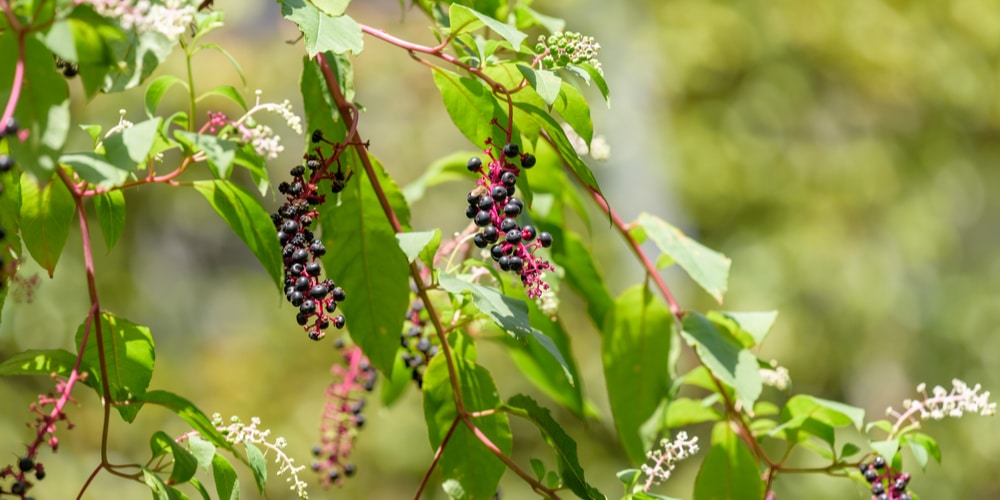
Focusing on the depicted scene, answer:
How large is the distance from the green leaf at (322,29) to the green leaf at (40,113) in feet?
0.69

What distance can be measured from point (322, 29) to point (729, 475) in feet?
2.21

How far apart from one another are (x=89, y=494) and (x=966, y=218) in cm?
440

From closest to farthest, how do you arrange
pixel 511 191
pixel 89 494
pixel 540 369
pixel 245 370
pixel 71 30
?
pixel 71 30 < pixel 511 191 < pixel 540 369 < pixel 89 494 < pixel 245 370

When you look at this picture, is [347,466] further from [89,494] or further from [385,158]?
[385,158]

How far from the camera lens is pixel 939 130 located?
563 cm

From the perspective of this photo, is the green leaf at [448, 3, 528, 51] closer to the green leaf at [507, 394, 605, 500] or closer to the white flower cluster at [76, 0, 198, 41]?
the white flower cluster at [76, 0, 198, 41]

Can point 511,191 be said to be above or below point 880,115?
below

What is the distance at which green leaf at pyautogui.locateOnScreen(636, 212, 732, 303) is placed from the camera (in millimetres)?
1169

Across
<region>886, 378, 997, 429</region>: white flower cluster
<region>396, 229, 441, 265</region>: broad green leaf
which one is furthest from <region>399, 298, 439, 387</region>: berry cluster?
<region>886, 378, 997, 429</region>: white flower cluster

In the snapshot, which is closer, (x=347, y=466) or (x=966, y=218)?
(x=347, y=466)

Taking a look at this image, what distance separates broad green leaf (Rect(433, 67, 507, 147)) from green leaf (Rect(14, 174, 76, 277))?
302 millimetres

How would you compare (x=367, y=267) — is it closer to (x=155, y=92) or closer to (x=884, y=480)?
(x=155, y=92)

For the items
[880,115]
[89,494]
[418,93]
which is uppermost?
[880,115]

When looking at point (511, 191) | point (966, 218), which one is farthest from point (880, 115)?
point (511, 191)
